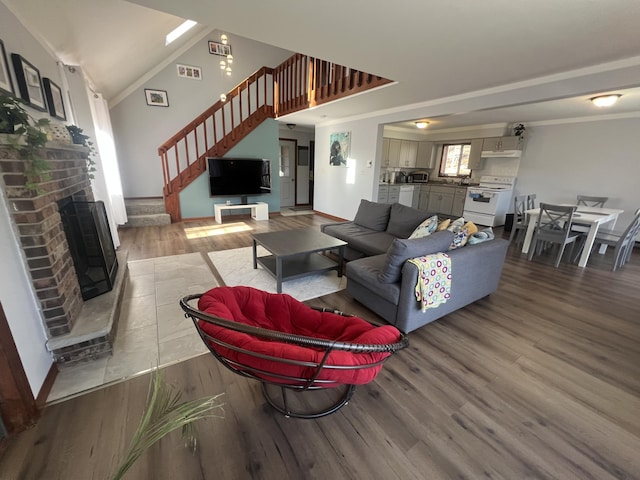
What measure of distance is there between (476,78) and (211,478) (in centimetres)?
418

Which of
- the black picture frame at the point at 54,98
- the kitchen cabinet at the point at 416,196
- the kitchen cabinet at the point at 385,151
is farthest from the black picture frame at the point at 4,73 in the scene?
the kitchen cabinet at the point at 416,196

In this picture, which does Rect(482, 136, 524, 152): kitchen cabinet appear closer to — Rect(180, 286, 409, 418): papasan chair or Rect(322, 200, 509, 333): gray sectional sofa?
Rect(322, 200, 509, 333): gray sectional sofa

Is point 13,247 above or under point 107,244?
above

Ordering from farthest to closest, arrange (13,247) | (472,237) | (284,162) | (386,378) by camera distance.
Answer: (284,162)
(472,237)
(386,378)
(13,247)

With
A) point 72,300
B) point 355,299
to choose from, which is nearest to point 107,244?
point 72,300

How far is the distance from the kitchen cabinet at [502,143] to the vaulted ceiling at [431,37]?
1.93 meters

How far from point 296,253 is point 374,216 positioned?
1635 mm

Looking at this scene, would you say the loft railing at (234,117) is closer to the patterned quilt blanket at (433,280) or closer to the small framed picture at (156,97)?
the small framed picture at (156,97)

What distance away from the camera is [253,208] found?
6422 millimetres

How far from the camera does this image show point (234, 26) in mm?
2201

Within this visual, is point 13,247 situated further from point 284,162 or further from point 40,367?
point 284,162

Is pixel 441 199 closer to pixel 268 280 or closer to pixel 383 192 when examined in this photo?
pixel 383 192

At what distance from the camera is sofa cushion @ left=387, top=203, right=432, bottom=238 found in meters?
3.42

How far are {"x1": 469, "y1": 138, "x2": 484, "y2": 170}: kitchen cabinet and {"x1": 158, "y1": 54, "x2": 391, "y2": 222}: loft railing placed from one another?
4.27 m
